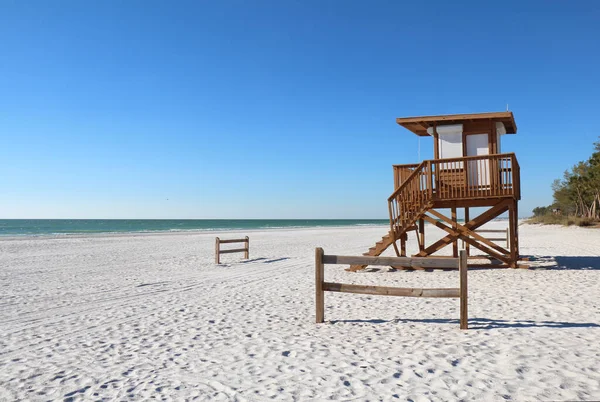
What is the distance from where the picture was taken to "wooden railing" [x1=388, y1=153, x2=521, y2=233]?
1298cm

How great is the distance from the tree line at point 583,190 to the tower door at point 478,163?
3736cm

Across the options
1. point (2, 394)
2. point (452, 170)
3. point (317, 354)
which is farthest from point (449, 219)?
point (2, 394)

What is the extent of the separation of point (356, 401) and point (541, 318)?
467cm

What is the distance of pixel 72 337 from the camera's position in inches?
257

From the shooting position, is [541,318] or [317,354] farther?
[541,318]

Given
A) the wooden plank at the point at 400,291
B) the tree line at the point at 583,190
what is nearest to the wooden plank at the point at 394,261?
the wooden plank at the point at 400,291

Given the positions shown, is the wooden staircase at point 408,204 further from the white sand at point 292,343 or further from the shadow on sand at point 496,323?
the shadow on sand at point 496,323

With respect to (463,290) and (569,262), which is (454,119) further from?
(463,290)

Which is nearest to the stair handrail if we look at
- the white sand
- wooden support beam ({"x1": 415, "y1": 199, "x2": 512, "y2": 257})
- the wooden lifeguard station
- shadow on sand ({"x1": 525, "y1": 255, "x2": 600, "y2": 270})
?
the wooden lifeguard station

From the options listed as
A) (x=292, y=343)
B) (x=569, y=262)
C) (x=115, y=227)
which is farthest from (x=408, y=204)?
(x=115, y=227)

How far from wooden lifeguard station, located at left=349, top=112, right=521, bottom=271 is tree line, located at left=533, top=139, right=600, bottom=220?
3742 cm

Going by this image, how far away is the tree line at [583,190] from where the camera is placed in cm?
5034

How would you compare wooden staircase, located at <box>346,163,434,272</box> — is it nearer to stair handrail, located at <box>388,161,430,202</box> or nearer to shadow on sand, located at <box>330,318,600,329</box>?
stair handrail, located at <box>388,161,430,202</box>

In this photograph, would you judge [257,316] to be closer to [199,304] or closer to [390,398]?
[199,304]
